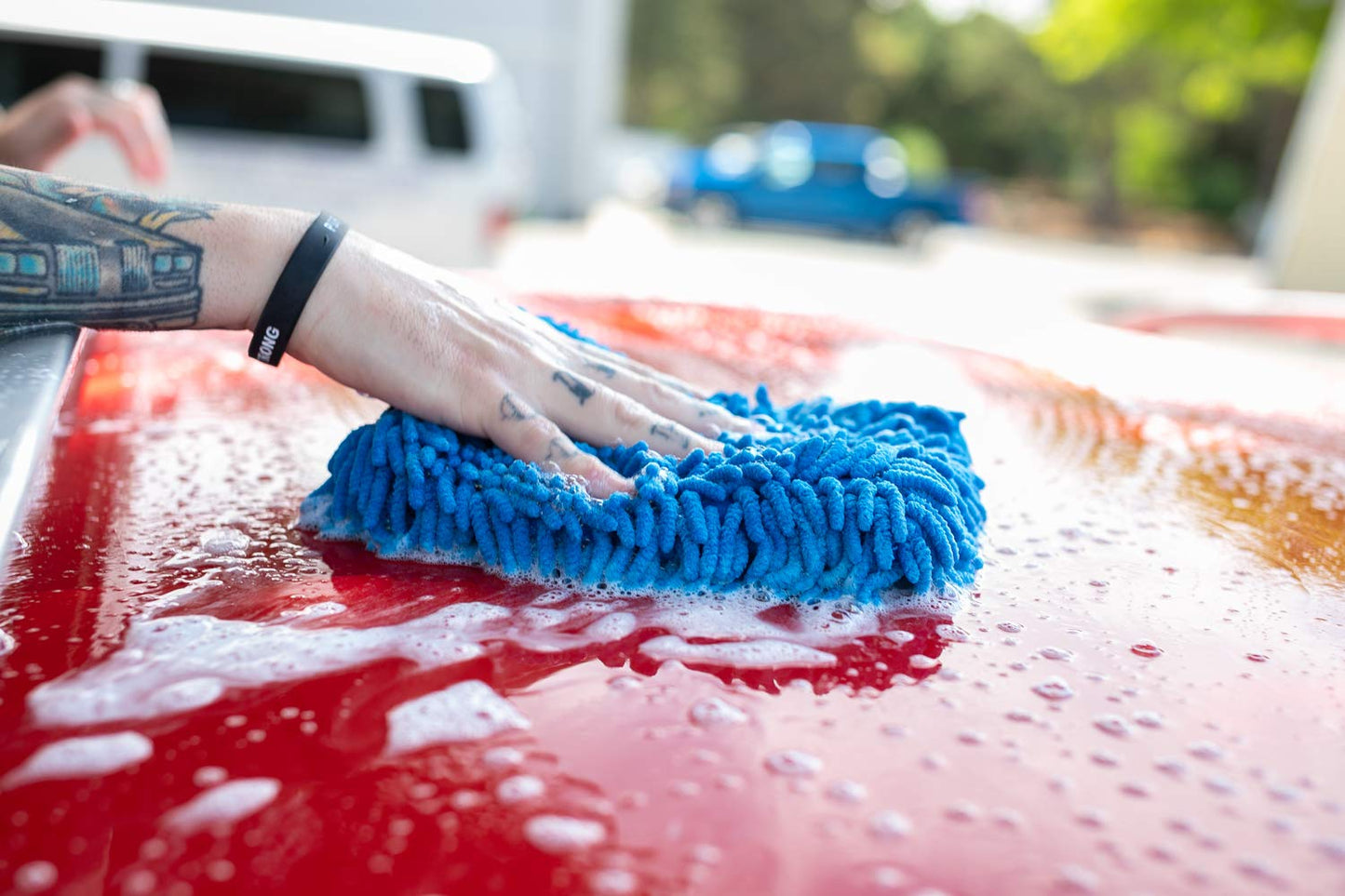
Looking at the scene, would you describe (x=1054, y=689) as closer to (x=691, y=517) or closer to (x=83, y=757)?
(x=691, y=517)

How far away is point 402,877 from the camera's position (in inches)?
17.2

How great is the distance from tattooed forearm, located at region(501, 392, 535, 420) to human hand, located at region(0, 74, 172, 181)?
4.92 ft

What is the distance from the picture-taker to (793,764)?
542 mm

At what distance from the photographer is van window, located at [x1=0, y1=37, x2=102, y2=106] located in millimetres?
5617

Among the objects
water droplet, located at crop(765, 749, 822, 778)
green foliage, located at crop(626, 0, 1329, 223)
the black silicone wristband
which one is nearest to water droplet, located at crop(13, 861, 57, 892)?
water droplet, located at crop(765, 749, 822, 778)

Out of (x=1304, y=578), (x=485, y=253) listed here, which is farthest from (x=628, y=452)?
(x=485, y=253)

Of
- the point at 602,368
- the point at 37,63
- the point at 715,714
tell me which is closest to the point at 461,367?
the point at 602,368

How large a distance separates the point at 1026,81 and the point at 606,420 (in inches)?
925

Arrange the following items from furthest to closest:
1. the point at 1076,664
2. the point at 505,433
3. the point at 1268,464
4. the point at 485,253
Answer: the point at 485,253
the point at 1268,464
the point at 505,433
the point at 1076,664

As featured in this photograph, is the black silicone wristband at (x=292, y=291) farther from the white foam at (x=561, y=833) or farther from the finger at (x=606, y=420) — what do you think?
the white foam at (x=561, y=833)

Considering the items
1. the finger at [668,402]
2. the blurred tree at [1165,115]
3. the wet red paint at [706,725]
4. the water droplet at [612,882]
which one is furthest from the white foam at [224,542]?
the blurred tree at [1165,115]

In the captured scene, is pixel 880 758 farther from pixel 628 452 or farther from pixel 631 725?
pixel 628 452

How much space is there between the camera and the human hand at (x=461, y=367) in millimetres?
818

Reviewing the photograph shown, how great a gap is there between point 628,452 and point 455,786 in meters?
0.38
